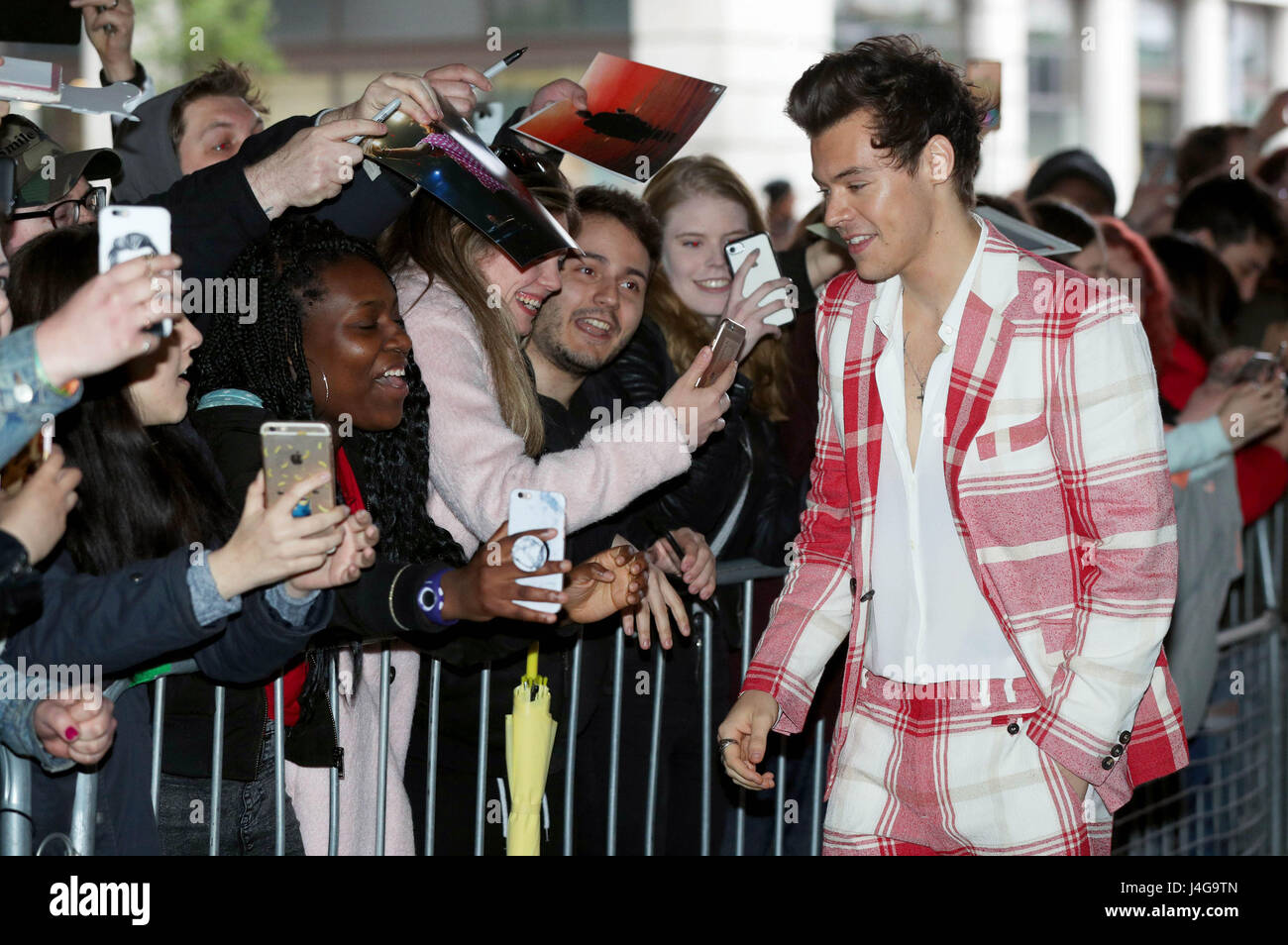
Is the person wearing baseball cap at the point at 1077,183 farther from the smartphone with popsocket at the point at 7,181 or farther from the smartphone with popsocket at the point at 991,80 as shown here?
the smartphone with popsocket at the point at 7,181

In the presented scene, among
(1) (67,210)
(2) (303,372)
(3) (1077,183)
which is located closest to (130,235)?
(2) (303,372)

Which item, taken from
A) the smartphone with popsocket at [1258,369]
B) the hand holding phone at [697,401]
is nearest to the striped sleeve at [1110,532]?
the hand holding phone at [697,401]

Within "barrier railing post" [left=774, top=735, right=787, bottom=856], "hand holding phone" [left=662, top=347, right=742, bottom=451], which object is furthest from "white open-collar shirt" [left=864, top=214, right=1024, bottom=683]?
"barrier railing post" [left=774, top=735, right=787, bottom=856]

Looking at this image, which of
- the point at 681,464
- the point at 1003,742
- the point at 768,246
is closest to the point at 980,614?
the point at 1003,742

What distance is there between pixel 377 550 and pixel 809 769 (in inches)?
65.8

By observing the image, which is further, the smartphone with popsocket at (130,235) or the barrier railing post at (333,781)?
the barrier railing post at (333,781)

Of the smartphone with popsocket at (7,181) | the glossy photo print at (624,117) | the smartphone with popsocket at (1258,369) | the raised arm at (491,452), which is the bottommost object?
the raised arm at (491,452)

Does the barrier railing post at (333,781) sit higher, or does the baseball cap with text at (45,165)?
the baseball cap with text at (45,165)

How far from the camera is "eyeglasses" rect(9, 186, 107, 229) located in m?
3.49

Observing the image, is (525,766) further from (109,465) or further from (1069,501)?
(1069,501)

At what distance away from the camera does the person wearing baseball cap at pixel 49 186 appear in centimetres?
351

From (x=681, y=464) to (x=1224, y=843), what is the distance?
3332 mm

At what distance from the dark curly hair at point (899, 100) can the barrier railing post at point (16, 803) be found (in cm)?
190

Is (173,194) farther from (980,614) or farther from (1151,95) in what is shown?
(1151,95)
